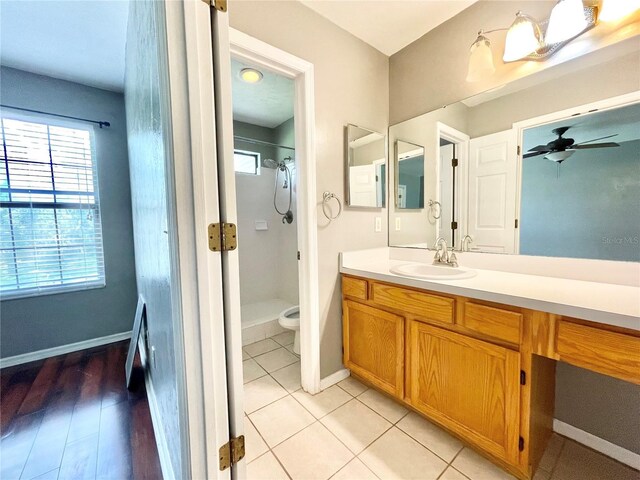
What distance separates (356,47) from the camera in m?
1.84

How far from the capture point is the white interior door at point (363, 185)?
1873 millimetres

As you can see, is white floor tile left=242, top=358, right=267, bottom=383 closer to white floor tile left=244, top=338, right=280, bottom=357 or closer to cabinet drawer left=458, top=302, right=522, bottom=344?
white floor tile left=244, top=338, right=280, bottom=357

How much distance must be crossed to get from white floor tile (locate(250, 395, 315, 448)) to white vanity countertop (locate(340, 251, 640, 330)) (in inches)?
37.8

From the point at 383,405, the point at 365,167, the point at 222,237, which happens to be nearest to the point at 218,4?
the point at 222,237

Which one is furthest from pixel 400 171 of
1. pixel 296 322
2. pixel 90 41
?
pixel 90 41

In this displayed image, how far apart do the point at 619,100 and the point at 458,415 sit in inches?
66.4

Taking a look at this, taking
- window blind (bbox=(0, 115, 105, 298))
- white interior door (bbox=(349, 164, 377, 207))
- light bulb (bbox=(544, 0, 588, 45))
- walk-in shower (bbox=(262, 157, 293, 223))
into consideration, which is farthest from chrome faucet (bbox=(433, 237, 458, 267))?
window blind (bbox=(0, 115, 105, 298))

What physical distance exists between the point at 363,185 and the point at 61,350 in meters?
3.14

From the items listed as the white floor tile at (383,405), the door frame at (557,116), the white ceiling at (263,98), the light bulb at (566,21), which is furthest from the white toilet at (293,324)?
the light bulb at (566,21)

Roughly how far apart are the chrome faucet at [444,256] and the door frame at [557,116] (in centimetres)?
34

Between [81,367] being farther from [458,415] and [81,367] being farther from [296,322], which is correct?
[458,415]

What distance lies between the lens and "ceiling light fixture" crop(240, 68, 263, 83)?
6.77ft

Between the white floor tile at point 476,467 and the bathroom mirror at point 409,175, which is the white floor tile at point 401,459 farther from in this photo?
the bathroom mirror at point 409,175

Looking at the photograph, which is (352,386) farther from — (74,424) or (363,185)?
(74,424)
